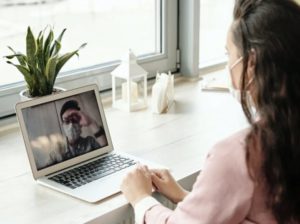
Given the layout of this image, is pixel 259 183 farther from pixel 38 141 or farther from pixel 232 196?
pixel 38 141

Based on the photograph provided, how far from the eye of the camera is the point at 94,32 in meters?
2.28

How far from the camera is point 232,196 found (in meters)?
1.17

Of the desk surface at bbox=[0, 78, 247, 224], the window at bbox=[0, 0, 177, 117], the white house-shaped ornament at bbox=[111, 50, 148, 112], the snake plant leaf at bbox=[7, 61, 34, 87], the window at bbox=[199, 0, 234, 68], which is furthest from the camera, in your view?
the window at bbox=[199, 0, 234, 68]

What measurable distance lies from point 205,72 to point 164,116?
2.12 ft

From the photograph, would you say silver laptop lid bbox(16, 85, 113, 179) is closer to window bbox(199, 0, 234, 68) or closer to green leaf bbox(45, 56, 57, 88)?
green leaf bbox(45, 56, 57, 88)

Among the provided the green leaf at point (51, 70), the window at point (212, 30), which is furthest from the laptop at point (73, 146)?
the window at point (212, 30)

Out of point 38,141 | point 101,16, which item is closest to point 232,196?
point 38,141

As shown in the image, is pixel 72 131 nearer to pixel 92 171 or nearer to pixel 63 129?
pixel 63 129

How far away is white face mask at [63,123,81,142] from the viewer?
5.34 feet

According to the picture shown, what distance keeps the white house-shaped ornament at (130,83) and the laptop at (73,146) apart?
1.39ft

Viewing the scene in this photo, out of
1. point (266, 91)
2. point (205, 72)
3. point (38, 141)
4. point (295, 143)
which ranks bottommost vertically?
point (205, 72)

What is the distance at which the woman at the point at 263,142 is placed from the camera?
3.82 feet

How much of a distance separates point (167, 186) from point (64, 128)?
34 centimetres

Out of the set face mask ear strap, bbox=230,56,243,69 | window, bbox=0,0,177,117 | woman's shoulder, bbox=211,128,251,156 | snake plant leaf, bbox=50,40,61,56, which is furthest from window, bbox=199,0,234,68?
woman's shoulder, bbox=211,128,251,156
